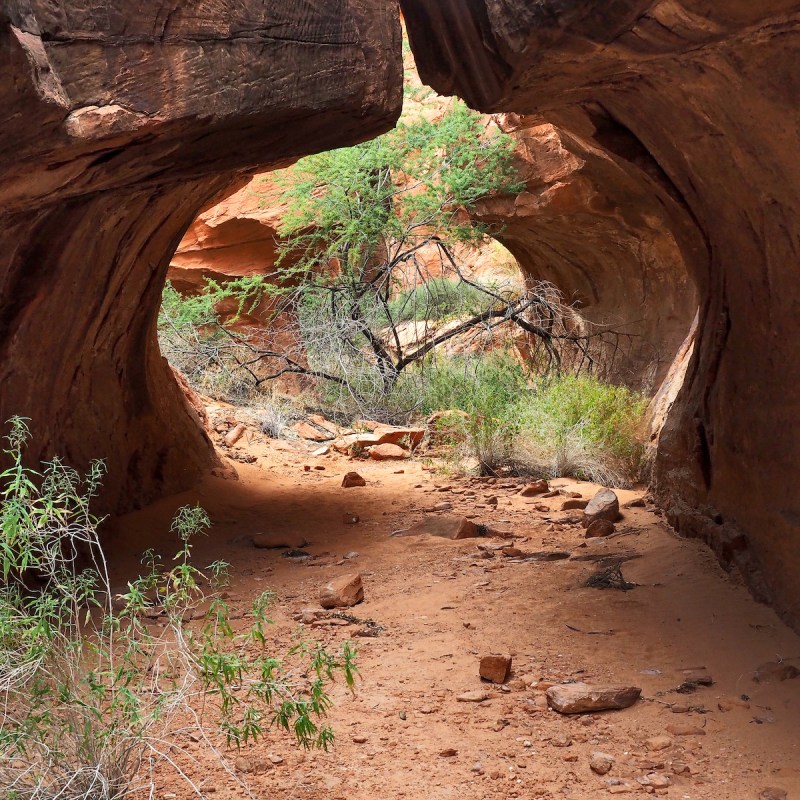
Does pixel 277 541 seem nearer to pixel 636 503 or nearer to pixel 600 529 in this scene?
pixel 600 529

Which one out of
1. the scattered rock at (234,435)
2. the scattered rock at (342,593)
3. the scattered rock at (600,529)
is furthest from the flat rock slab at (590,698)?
the scattered rock at (234,435)

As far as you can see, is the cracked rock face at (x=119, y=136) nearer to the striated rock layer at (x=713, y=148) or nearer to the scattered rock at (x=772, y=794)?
the striated rock layer at (x=713, y=148)

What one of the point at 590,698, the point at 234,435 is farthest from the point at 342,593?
the point at 234,435

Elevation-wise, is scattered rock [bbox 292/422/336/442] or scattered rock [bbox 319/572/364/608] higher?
scattered rock [bbox 319/572/364/608]

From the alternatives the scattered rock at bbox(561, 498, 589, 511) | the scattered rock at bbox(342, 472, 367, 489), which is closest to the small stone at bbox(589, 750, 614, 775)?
the scattered rock at bbox(561, 498, 589, 511)

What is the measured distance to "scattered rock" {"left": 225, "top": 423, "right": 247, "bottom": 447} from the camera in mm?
8664

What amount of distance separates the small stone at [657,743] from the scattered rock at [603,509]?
2840 millimetres

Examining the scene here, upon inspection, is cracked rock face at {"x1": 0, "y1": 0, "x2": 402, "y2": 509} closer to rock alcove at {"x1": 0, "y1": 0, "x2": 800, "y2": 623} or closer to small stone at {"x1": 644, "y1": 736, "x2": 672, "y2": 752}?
rock alcove at {"x1": 0, "y1": 0, "x2": 800, "y2": 623}

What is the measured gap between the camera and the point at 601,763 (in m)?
2.94

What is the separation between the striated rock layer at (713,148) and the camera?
3281mm

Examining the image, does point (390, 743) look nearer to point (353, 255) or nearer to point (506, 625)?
point (506, 625)

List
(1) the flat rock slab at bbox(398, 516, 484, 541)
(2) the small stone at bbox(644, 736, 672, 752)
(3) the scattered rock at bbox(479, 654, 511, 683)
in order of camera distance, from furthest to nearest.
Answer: (1) the flat rock slab at bbox(398, 516, 484, 541) → (3) the scattered rock at bbox(479, 654, 511, 683) → (2) the small stone at bbox(644, 736, 672, 752)

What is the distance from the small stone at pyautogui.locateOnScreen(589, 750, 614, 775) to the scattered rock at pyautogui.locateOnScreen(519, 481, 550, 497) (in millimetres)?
4130

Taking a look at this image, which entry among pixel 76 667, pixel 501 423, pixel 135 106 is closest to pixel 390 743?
pixel 76 667
